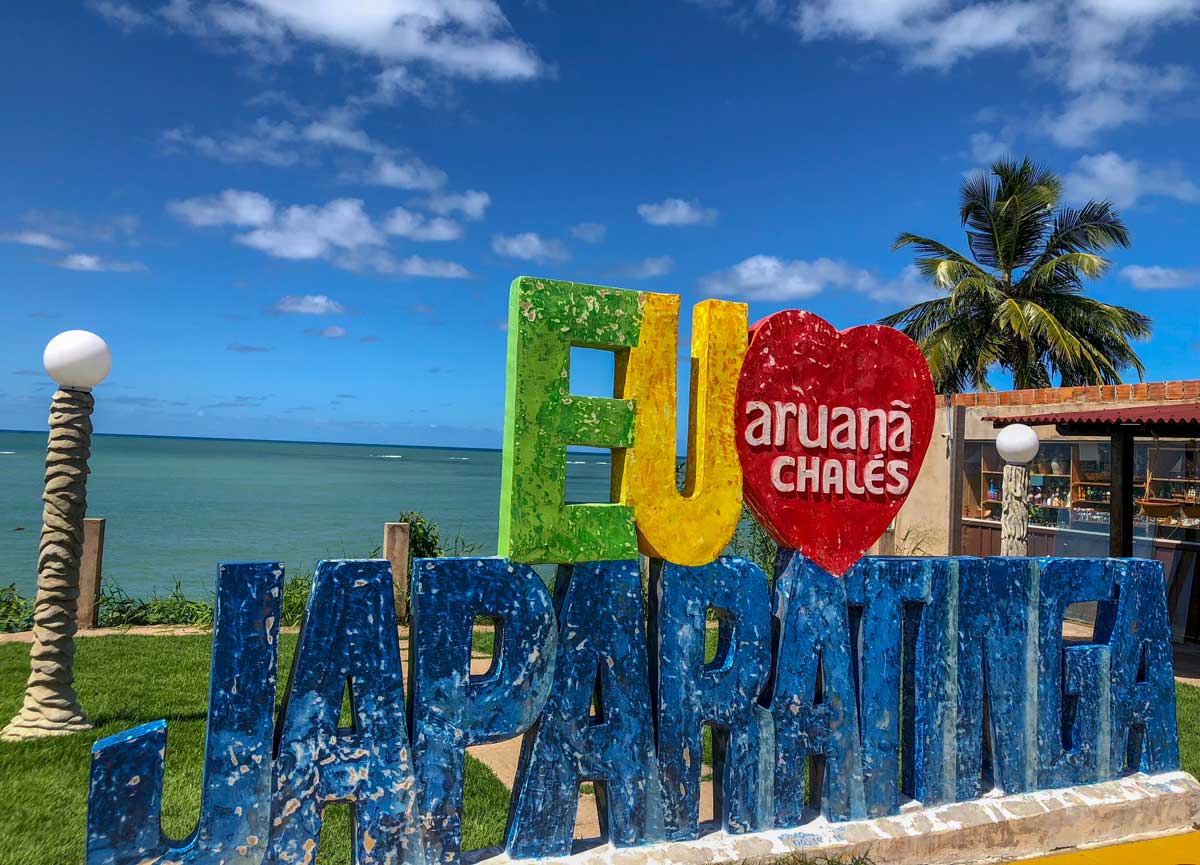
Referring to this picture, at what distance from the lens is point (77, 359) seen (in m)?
Answer: 5.47

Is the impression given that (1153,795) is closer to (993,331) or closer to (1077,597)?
(1077,597)

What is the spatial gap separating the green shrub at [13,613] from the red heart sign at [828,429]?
904cm

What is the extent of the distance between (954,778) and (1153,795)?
1.25m

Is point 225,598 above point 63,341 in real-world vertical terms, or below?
below

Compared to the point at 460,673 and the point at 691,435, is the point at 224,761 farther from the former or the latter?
the point at 691,435

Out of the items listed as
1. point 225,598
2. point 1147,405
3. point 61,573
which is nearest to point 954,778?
point 225,598

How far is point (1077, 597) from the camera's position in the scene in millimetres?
4711

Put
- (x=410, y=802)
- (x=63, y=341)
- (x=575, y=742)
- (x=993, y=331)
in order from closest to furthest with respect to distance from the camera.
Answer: (x=410, y=802) → (x=575, y=742) → (x=63, y=341) → (x=993, y=331)

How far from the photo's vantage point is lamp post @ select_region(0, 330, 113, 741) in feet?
18.1

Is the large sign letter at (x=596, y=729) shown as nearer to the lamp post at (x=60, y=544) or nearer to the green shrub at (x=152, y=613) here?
the lamp post at (x=60, y=544)

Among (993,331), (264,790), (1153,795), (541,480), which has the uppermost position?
(993,331)

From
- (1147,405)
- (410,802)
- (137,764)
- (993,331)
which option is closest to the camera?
(137,764)

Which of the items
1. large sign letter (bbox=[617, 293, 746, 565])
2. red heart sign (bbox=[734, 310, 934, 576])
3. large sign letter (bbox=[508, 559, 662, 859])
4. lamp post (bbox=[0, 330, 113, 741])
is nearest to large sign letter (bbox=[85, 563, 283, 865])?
large sign letter (bbox=[508, 559, 662, 859])

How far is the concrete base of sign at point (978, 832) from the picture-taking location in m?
3.76
